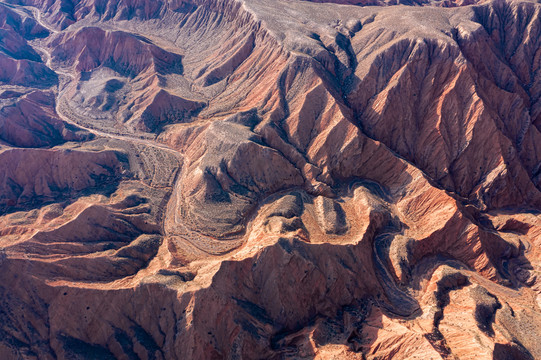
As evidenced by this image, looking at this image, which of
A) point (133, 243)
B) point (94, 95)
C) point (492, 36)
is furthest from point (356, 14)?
point (133, 243)

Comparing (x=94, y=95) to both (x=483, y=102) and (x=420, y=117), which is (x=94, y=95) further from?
(x=483, y=102)

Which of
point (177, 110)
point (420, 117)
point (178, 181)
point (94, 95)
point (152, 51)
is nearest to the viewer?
point (178, 181)

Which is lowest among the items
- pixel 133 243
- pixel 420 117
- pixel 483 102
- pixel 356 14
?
pixel 133 243

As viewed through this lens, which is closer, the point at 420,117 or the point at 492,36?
the point at 420,117

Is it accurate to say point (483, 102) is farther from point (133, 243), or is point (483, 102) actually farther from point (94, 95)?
point (94, 95)

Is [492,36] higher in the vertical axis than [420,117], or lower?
higher

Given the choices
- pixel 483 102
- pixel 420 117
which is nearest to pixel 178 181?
pixel 420 117

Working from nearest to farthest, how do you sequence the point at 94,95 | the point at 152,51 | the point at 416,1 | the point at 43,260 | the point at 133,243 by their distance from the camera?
the point at 43,260, the point at 133,243, the point at 94,95, the point at 152,51, the point at 416,1
